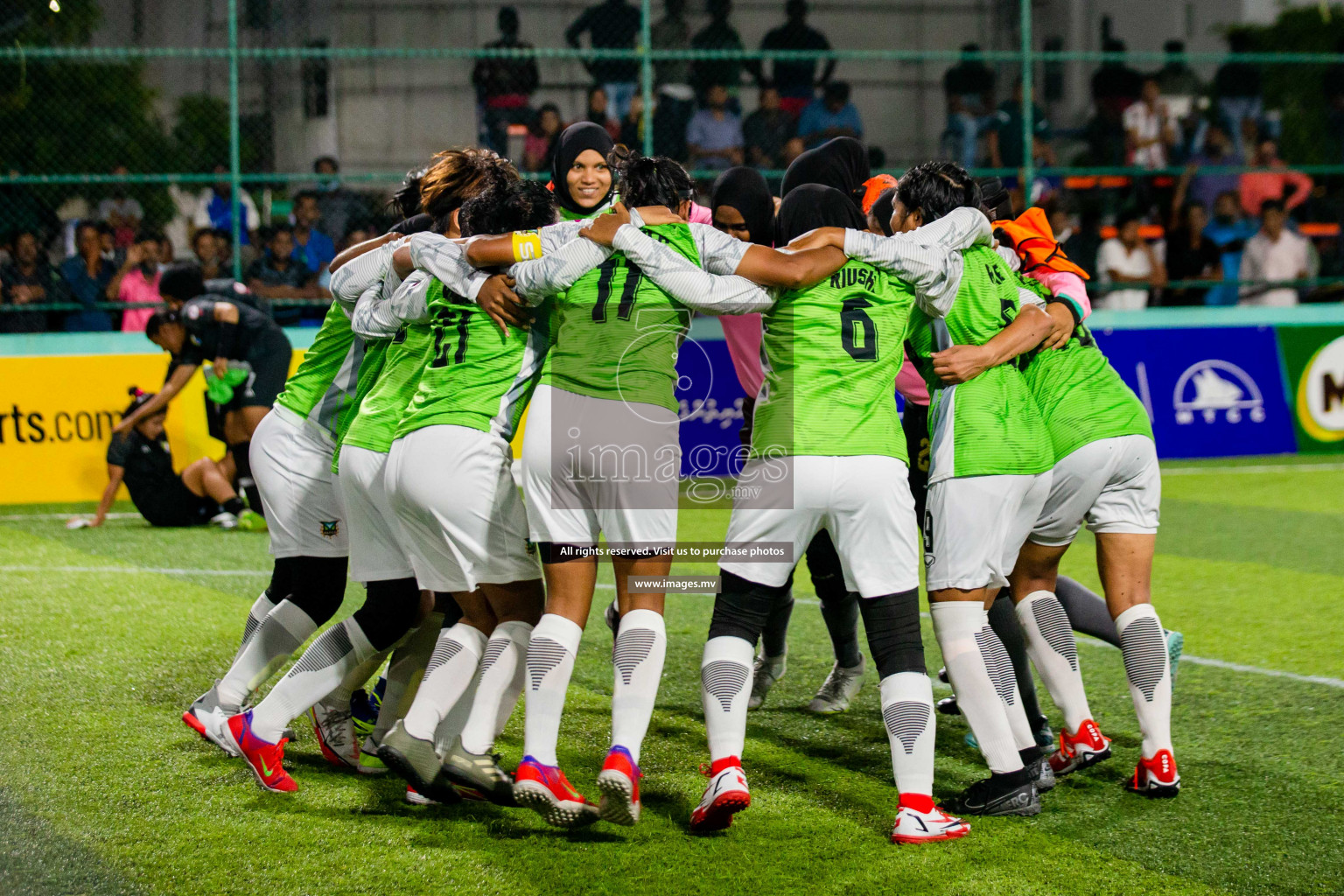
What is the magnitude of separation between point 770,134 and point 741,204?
29.5ft

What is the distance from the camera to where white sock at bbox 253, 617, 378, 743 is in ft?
14.0

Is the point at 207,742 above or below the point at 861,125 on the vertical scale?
below

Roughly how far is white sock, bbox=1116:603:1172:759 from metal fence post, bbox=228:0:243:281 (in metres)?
9.84

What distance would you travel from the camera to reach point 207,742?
16.0 feet

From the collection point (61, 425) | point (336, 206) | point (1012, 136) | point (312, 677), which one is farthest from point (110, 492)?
point (1012, 136)

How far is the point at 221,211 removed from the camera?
40.6 feet

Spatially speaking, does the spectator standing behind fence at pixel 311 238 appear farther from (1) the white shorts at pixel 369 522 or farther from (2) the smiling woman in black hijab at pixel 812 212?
(2) the smiling woman in black hijab at pixel 812 212

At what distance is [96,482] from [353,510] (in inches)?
302

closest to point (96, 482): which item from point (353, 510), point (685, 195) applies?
point (353, 510)

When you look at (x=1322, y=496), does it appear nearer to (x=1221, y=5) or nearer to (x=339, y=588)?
(x=339, y=588)

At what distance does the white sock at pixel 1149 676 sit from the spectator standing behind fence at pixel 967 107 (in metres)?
10.4

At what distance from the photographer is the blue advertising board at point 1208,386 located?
1256 cm

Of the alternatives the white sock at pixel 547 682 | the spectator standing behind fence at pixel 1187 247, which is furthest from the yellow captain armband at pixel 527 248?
the spectator standing behind fence at pixel 1187 247

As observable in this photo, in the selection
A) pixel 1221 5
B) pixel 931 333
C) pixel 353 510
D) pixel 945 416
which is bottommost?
pixel 353 510
